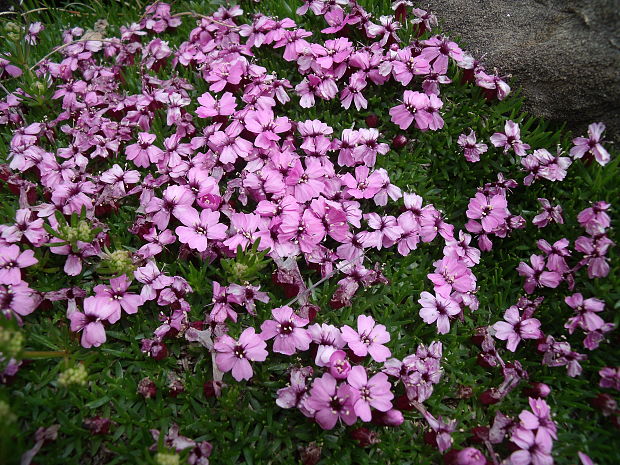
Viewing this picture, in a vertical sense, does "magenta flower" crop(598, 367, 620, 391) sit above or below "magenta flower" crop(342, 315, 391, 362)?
below

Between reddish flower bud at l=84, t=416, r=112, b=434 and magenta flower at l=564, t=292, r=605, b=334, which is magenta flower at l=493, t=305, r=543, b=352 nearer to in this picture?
magenta flower at l=564, t=292, r=605, b=334

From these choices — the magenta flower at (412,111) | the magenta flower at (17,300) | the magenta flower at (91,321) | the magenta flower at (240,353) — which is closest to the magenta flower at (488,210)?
the magenta flower at (412,111)

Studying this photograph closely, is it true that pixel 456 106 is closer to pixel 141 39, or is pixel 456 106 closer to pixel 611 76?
pixel 611 76

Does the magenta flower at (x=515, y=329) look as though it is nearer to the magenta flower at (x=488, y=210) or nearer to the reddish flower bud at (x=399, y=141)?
the magenta flower at (x=488, y=210)

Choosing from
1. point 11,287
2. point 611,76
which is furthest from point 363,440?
point 611,76

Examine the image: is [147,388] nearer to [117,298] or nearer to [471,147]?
[117,298]

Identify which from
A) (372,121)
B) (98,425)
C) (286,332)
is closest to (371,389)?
(286,332)

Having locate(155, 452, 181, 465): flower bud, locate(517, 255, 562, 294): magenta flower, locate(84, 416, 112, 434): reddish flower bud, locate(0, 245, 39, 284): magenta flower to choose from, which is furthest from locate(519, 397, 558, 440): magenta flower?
locate(0, 245, 39, 284): magenta flower
